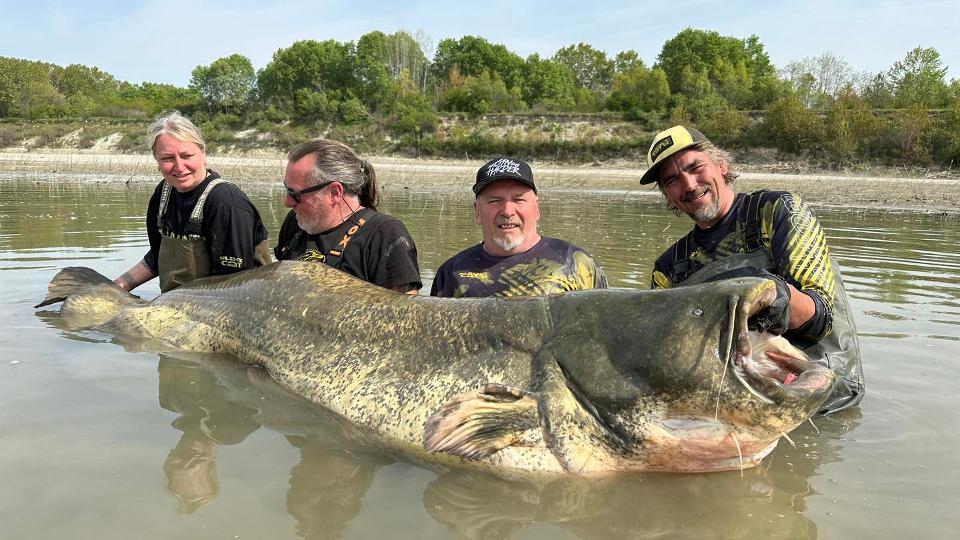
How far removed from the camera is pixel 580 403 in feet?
9.44

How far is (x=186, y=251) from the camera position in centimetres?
551

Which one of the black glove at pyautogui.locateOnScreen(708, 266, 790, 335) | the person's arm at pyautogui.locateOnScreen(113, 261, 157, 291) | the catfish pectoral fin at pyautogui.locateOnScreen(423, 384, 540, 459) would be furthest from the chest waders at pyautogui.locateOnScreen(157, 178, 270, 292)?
the black glove at pyautogui.locateOnScreen(708, 266, 790, 335)

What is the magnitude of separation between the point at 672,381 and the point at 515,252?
159 cm

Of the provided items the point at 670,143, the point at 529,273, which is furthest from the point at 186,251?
the point at 670,143

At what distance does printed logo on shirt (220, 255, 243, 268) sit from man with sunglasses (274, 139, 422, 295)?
0.85 m

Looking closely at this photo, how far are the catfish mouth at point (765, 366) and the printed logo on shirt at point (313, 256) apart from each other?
9.58 feet

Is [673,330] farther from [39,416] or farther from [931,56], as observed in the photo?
[931,56]

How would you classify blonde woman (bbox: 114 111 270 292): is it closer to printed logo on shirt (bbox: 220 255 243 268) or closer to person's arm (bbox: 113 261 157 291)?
printed logo on shirt (bbox: 220 255 243 268)

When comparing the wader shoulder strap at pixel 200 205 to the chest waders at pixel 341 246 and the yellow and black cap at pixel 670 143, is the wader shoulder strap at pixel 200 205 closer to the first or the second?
the chest waders at pixel 341 246

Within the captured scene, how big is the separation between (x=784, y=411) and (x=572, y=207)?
1666 cm

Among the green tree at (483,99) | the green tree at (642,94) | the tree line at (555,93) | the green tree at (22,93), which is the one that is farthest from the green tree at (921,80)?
the green tree at (22,93)

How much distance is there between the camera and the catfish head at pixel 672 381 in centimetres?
261

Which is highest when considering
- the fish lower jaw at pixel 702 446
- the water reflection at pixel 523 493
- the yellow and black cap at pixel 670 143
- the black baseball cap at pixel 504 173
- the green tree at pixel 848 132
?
the green tree at pixel 848 132

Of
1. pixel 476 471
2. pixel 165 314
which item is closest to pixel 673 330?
pixel 476 471
